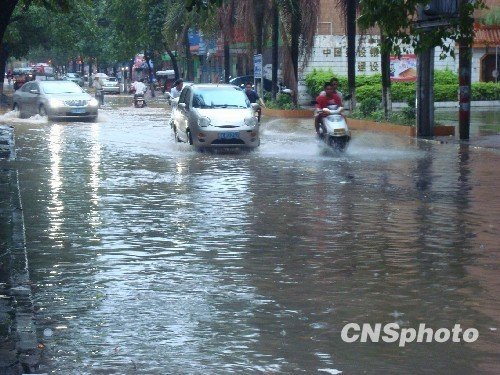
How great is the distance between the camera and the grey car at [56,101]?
120 ft

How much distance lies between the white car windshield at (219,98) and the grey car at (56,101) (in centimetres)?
1167

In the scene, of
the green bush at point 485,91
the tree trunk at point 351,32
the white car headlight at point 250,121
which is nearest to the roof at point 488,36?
the green bush at point 485,91

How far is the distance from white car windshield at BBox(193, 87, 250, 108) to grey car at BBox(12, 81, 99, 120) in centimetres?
1167

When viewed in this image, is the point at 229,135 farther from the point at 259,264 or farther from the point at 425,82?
the point at 259,264

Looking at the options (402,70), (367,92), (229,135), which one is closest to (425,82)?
(229,135)

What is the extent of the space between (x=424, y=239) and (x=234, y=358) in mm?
5374

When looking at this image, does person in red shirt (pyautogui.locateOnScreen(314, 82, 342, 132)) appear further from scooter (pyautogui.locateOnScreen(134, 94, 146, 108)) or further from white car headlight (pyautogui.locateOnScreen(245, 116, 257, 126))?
scooter (pyautogui.locateOnScreen(134, 94, 146, 108))

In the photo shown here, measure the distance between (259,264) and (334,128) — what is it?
1336 centimetres

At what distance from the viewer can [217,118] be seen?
80.7ft

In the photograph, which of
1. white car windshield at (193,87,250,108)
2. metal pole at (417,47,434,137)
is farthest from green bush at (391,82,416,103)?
white car windshield at (193,87,250,108)

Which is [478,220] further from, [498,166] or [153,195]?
[498,166]

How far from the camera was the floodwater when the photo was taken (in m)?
7.29

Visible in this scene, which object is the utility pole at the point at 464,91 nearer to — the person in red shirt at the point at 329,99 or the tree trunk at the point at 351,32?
the person in red shirt at the point at 329,99

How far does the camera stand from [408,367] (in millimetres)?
6891
